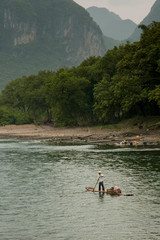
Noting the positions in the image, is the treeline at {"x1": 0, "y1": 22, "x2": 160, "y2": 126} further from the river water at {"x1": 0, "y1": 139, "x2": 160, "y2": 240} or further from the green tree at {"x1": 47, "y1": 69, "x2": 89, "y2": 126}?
the river water at {"x1": 0, "y1": 139, "x2": 160, "y2": 240}

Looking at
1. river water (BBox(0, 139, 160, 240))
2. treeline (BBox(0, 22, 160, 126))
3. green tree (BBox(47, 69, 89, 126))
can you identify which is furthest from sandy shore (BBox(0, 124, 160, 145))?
river water (BBox(0, 139, 160, 240))

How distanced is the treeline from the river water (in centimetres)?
2015

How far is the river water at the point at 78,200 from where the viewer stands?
1928cm

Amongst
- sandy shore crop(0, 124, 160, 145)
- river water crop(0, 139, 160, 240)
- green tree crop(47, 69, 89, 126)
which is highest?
green tree crop(47, 69, 89, 126)

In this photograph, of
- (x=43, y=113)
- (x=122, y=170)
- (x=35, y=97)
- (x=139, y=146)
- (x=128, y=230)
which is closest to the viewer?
(x=128, y=230)

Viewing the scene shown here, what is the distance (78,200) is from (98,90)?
56585 mm

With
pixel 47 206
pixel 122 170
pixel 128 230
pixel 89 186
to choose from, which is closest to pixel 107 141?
pixel 122 170

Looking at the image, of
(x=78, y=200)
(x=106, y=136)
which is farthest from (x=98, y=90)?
(x=78, y=200)

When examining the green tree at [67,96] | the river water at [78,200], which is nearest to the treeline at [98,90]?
the green tree at [67,96]

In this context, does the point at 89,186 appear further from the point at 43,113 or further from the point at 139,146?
the point at 43,113

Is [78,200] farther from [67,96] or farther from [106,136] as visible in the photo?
[67,96]

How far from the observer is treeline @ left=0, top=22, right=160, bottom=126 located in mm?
62969

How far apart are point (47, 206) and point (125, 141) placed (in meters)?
36.8

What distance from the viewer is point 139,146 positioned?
55938 millimetres
